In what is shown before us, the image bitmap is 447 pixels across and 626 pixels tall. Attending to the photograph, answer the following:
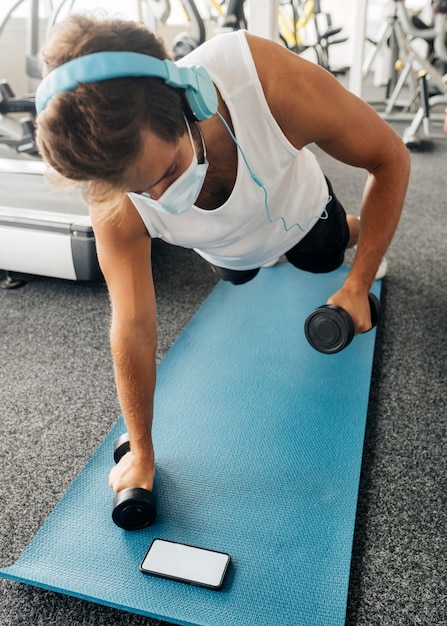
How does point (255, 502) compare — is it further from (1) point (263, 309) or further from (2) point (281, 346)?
(1) point (263, 309)

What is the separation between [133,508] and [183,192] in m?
0.64

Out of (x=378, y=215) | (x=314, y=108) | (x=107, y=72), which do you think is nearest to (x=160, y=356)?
Answer: (x=378, y=215)

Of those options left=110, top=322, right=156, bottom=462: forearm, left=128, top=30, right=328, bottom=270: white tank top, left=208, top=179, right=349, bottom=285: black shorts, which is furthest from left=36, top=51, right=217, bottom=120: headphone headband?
left=208, top=179, right=349, bottom=285: black shorts

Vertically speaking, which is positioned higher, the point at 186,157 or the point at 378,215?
the point at 186,157

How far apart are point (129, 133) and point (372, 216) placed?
0.67m

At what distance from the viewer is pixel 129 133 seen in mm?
773

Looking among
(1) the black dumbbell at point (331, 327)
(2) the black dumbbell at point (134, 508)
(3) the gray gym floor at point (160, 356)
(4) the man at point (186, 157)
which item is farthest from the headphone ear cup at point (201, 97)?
(3) the gray gym floor at point (160, 356)

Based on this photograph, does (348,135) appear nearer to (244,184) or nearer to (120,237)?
(244,184)

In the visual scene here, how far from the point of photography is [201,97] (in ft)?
2.81

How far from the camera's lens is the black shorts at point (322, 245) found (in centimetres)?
162

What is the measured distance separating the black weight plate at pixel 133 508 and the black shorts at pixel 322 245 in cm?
73

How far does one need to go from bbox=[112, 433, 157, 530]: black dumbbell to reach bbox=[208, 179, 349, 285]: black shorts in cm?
73

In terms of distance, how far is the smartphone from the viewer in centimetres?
103

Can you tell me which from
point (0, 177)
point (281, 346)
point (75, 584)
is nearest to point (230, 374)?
point (281, 346)
